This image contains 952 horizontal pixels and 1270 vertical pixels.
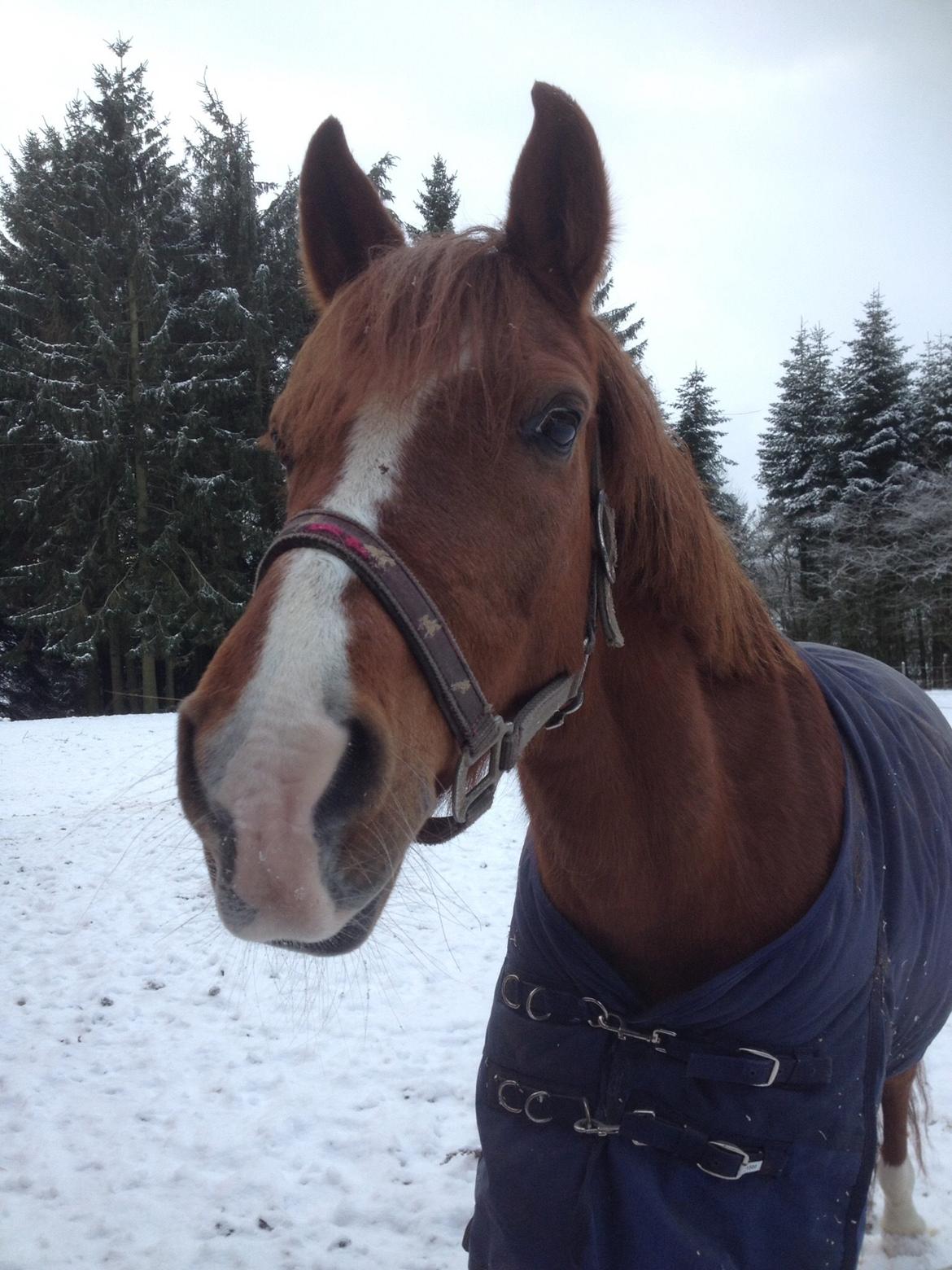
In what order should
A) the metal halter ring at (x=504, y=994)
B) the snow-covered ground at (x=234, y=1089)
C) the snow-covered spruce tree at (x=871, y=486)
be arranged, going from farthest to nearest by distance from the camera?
the snow-covered spruce tree at (x=871, y=486), the snow-covered ground at (x=234, y=1089), the metal halter ring at (x=504, y=994)

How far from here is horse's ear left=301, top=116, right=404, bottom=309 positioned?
73.3 inches

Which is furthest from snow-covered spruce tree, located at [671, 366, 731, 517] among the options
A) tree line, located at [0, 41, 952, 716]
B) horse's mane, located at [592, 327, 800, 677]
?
horse's mane, located at [592, 327, 800, 677]

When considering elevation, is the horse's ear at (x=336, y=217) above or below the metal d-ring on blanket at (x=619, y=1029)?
above

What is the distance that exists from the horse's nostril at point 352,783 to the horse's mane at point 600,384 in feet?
2.08

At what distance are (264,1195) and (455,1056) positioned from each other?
128cm

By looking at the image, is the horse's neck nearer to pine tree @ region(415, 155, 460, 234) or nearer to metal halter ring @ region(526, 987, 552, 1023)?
metal halter ring @ region(526, 987, 552, 1023)

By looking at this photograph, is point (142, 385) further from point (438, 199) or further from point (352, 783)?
point (352, 783)

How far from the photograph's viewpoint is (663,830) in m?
1.75

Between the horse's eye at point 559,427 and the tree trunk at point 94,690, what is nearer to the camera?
the horse's eye at point 559,427

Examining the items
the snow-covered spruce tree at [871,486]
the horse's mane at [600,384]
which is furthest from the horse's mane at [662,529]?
the snow-covered spruce tree at [871,486]

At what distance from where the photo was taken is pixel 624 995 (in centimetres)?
178

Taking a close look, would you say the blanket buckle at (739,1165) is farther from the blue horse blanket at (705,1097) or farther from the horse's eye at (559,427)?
the horse's eye at (559,427)

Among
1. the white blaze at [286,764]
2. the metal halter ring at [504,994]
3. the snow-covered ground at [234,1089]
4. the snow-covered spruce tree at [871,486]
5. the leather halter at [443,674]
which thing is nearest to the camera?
the white blaze at [286,764]

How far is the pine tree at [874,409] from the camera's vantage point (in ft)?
87.6
